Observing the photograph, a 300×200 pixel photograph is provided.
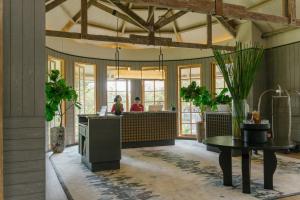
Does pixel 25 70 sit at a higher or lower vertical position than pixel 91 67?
lower

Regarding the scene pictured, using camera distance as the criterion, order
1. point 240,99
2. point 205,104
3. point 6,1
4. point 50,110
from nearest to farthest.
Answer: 1. point 6,1
2. point 240,99
3. point 50,110
4. point 205,104

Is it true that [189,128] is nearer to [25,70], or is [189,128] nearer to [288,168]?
[288,168]

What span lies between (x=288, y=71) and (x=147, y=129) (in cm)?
384

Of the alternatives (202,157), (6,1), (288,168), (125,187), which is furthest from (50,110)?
(288,168)

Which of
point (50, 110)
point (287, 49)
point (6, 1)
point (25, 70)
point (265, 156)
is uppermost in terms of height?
point (287, 49)

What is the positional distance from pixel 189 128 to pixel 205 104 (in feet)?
5.80

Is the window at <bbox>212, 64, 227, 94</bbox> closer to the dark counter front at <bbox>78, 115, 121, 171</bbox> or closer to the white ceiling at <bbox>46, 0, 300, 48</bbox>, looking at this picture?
the white ceiling at <bbox>46, 0, 300, 48</bbox>

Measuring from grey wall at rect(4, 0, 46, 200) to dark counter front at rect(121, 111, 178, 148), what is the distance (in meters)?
4.75

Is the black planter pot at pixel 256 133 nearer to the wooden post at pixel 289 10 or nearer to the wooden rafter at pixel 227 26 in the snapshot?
the wooden post at pixel 289 10

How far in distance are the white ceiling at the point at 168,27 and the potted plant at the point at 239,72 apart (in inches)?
143

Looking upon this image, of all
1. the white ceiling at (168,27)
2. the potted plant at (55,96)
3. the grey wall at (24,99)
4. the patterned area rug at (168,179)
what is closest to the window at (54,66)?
the potted plant at (55,96)

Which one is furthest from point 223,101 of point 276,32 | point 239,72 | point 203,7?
point 239,72

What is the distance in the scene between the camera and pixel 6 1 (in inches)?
90.9

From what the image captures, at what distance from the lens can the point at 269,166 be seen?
3863 mm
